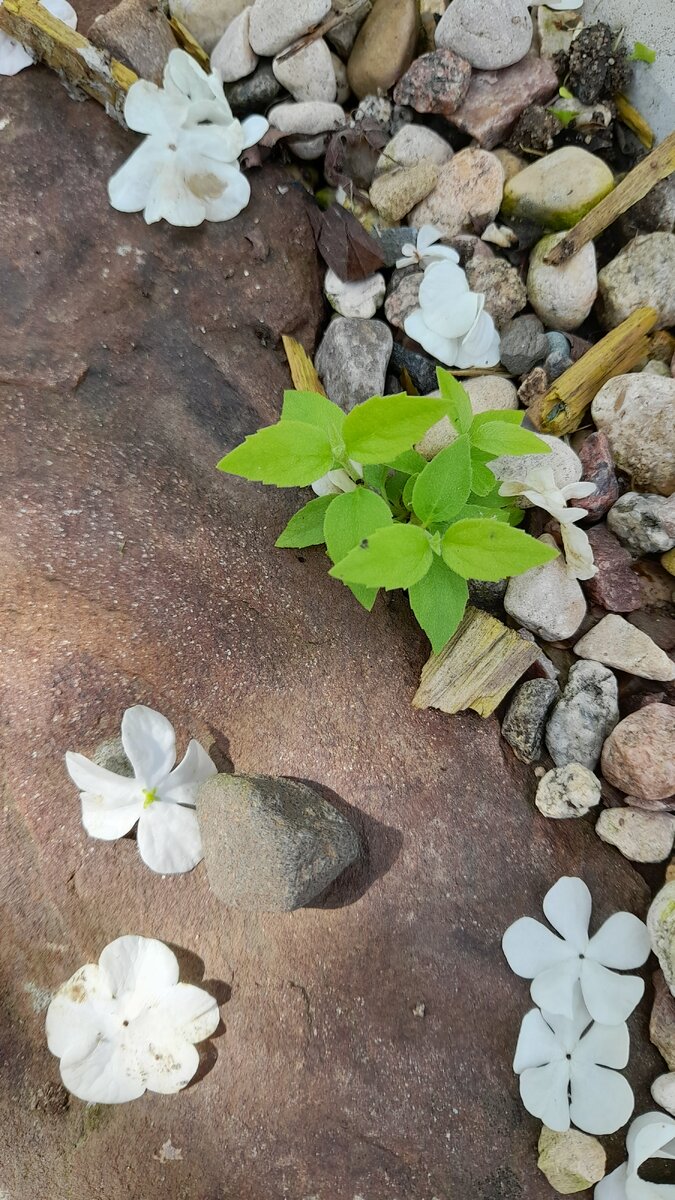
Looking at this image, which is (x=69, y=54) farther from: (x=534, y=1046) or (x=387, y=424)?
(x=534, y=1046)

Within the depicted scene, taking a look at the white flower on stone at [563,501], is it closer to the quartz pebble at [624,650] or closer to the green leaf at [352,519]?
the quartz pebble at [624,650]

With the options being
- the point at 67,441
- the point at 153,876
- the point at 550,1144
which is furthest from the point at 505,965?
the point at 67,441

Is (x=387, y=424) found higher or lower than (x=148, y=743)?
higher

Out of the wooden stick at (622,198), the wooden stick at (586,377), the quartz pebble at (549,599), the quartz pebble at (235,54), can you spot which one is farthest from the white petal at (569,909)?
the quartz pebble at (235,54)

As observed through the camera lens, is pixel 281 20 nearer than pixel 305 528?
No

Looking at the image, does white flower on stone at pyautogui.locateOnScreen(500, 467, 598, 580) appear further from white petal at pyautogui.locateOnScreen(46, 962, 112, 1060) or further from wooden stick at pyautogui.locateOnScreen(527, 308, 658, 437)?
white petal at pyautogui.locateOnScreen(46, 962, 112, 1060)

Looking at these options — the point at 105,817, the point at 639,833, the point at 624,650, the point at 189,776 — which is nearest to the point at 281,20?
the point at 624,650

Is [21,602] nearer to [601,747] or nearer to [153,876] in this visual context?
[153,876]

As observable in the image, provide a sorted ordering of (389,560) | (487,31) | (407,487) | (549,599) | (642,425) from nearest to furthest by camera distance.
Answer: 1. (389,560)
2. (407,487)
3. (549,599)
4. (642,425)
5. (487,31)
